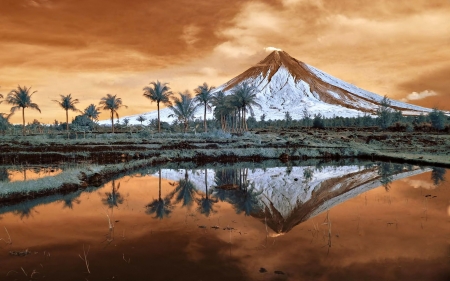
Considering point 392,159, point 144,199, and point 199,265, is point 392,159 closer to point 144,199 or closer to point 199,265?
point 144,199

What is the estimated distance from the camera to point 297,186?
57.8 feet

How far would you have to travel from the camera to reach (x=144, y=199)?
14617 millimetres

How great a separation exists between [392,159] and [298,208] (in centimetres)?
1954

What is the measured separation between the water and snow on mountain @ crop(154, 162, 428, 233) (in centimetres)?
8

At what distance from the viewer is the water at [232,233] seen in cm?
726

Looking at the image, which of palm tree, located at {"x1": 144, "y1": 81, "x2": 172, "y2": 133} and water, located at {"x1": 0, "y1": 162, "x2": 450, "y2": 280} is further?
palm tree, located at {"x1": 144, "y1": 81, "x2": 172, "y2": 133}

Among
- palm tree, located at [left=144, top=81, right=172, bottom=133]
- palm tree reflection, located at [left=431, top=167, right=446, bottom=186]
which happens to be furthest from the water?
palm tree, located at [left=144, top=81, right=172, bottom=133]

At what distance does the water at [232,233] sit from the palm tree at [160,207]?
4 cm

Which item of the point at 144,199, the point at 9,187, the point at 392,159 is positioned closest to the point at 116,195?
the point at 144,199

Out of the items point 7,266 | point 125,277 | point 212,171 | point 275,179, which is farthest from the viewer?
point 212,171

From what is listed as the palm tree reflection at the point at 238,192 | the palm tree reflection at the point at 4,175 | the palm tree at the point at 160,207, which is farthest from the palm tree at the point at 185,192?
the palm tree reflection at the point at 4,175

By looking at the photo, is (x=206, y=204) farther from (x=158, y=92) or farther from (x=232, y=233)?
(x=158, y=92)

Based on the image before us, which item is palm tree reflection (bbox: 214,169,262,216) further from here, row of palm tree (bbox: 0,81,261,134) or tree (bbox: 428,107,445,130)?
tree (bbox: 428,107,445,130)

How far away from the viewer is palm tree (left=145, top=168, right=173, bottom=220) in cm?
1215
